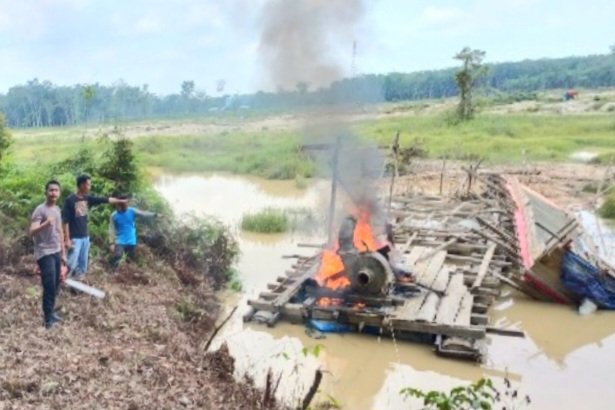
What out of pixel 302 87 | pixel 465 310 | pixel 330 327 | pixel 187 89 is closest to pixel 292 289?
pixel 330 327

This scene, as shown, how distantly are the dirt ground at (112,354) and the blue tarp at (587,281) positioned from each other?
18.8 feet

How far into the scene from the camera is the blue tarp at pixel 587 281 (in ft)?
31.7

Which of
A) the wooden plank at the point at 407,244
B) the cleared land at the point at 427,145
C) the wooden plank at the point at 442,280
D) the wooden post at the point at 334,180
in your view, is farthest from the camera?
the cleared land at the point at 427,145

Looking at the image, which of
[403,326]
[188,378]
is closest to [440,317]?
[403,326]

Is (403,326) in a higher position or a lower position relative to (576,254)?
lower

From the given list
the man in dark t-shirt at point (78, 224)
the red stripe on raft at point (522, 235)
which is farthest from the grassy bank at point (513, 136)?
the man in dark t-shirt at point (78, 224)

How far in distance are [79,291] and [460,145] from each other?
965 inches

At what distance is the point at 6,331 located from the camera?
6.20 m

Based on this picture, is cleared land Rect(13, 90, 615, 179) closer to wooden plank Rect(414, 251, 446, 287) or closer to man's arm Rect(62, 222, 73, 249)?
wooden plank Rect(414, 251, 446, 287)

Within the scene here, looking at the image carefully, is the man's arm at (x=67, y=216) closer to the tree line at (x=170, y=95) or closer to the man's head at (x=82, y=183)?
the man's head at (x=82, y=183)

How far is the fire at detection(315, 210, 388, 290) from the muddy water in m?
0.79

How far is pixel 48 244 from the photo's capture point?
20.8 ft

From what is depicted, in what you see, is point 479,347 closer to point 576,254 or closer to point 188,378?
point 576,254

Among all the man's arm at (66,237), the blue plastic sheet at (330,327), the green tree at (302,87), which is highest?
the green tree at (302,87)
